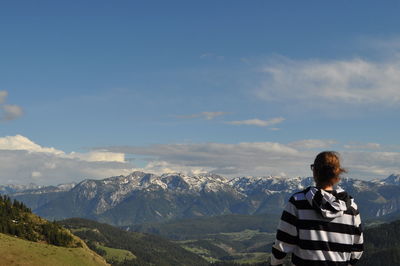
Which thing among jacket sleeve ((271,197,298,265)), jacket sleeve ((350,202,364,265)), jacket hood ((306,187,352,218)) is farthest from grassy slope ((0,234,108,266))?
jacket hood ((306,187,352,218))

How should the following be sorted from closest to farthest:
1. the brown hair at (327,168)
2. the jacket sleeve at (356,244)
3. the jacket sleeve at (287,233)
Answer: the jacket sleeve at (287,233)
the brown hair at (327,168)
the jacket sleeve at (356,244)

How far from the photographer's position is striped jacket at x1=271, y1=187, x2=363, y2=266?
1127cm

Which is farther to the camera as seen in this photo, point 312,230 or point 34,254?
point 34,254

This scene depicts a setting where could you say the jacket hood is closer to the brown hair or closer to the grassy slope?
the brown hair

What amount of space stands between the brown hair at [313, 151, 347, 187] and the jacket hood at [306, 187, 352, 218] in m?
0.43

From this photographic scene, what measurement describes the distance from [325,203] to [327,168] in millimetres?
1083

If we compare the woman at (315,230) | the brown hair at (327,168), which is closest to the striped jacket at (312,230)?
the woman at (315,230)

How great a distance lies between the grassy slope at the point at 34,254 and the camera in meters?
153

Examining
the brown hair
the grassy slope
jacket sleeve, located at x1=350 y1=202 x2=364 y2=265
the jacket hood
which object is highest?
the brown hair

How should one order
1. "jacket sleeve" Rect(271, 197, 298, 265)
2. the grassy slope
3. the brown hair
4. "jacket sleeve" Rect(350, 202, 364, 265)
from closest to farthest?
"jacket sleeve" Rect(271, 197, 298, 265) → the brown hair → "jacket sleeve" Rect(350, 202, 364, 265) → the grassy slope

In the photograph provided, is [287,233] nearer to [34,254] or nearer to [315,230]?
[315,230]

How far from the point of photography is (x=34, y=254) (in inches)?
6506

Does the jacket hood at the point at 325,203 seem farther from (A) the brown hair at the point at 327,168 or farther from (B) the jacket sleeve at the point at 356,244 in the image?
(B) the jacket sleeve at the point at 356,244

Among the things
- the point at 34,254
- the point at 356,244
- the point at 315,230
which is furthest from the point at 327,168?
the point at 34,254
